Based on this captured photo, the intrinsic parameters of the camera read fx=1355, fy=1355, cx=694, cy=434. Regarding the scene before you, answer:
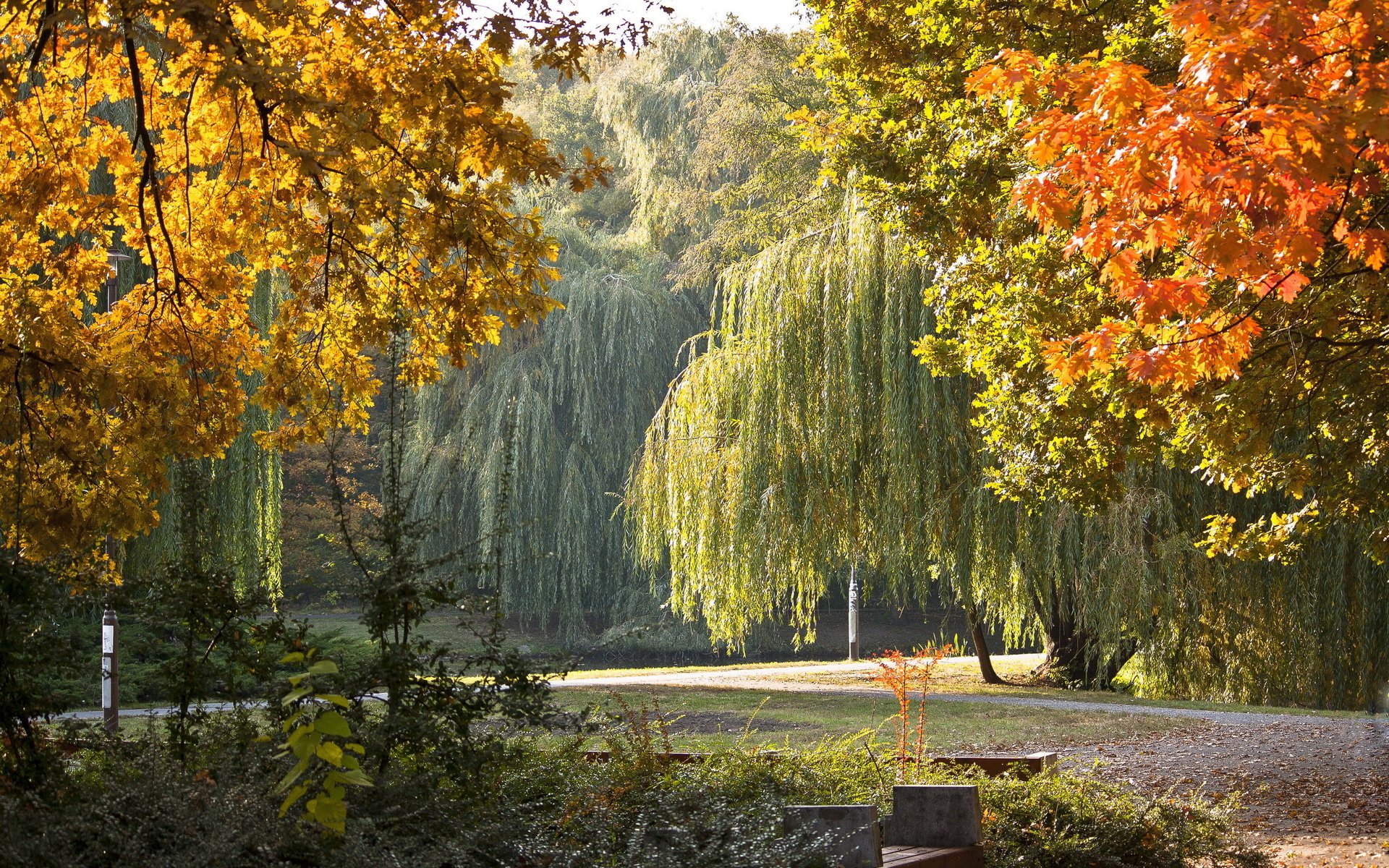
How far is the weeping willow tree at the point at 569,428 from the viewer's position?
25.5 m

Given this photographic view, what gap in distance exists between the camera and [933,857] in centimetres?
502

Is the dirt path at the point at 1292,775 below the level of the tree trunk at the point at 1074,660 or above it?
below

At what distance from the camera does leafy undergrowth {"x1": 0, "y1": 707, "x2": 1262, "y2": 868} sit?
3.78 meters

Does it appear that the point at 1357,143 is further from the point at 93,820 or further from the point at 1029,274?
the point at 93,820

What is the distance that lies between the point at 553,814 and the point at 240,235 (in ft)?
13.4

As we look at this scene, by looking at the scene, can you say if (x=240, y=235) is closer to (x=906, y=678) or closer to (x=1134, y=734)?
(x=906, y=678)

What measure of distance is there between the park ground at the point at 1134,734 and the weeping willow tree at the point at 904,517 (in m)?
0.91

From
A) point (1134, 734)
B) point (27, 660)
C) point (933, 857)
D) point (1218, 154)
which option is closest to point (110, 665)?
point (27, 660)

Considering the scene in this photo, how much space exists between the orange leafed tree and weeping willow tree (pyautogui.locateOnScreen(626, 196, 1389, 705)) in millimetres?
7816

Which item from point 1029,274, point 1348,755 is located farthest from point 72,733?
point 1348,755

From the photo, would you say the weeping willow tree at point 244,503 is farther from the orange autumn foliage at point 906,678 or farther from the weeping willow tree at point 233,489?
the orange autumn foliage at point 906,678

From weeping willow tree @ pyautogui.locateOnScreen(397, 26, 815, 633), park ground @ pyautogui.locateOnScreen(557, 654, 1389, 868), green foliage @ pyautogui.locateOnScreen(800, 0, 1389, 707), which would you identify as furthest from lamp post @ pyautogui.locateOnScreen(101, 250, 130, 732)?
weeping willow tree @ pyautogui.locateOnScreen(397, 26, 815, 633)

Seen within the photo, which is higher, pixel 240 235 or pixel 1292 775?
pixel 240 235

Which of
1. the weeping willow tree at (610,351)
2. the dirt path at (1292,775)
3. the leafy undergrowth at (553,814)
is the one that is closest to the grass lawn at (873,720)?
the dirt path at (1292,775)
